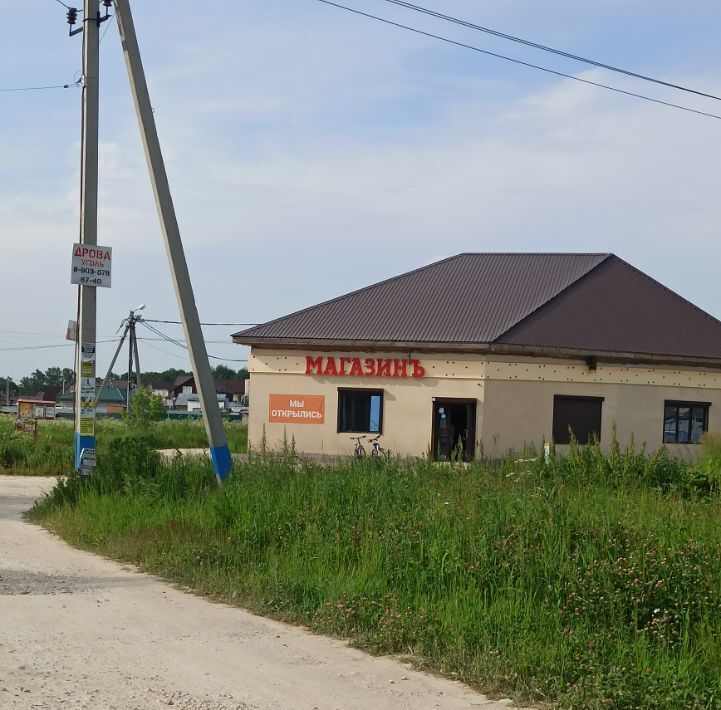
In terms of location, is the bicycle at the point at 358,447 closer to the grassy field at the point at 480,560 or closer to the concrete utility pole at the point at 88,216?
the concrete utility pole at the point at 88,216

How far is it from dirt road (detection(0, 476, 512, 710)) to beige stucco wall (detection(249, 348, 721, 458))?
18.8 m

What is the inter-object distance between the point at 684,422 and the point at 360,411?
1072cm

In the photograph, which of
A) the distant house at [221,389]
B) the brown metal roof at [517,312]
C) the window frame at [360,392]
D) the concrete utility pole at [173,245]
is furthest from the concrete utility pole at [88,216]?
the distant house at [221,389]

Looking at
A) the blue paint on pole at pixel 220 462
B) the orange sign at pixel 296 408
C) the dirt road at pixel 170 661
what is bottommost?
the dirt road at pixel 170 661

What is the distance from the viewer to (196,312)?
14680 mm

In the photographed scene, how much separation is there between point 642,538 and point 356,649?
2.65m

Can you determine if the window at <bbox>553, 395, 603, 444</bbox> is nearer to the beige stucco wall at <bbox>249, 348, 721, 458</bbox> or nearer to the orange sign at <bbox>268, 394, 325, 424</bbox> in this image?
the beige stucco wall at <bbox>249, 348, 721, 458</bbox>

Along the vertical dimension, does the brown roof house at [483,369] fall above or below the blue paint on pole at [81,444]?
above

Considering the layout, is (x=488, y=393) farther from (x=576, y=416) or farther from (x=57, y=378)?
(x=57, y=378)

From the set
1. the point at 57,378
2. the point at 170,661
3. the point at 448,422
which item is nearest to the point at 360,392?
the point at 448,422

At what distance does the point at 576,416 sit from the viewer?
29859mm

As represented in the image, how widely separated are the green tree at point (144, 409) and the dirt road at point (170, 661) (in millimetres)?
35748

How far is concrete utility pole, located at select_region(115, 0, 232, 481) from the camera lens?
14312mm

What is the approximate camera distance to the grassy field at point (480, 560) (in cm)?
654
